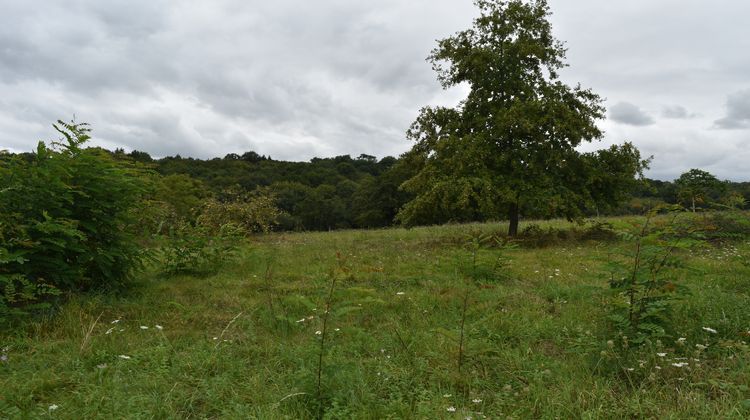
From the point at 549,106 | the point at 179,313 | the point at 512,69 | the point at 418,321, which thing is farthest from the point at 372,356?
the point at 512,69

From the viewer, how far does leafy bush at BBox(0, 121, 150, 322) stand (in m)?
5.07

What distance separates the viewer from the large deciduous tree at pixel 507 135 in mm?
11984

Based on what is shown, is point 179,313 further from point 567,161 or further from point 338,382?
point 567,161

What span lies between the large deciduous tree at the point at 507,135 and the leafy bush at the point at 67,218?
8036 millimetres

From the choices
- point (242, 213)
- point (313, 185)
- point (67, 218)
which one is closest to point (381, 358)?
point (67, 218)

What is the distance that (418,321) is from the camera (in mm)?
5043

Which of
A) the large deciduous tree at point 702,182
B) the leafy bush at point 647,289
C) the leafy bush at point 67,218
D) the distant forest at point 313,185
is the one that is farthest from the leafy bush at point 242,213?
the distant forest at point 313,185


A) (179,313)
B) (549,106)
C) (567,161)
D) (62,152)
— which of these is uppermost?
(549,106)

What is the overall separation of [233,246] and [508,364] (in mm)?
6672

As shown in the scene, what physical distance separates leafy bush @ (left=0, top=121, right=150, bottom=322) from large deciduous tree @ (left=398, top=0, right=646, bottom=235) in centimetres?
804

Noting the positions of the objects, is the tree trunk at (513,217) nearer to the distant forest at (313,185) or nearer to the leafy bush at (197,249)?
the leafy bush at (197,249)

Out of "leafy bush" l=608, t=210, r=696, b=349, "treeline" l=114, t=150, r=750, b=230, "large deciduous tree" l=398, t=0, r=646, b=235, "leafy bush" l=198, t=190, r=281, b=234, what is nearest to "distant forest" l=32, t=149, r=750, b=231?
"treeline" l=114, t=150, r=750, b=230

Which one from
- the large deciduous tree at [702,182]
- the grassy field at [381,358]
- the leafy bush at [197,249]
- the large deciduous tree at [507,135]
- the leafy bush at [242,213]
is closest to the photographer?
the grassy field at [381,358]

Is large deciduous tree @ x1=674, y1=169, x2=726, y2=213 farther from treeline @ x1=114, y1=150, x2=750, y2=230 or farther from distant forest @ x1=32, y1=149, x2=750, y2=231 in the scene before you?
distant forest @ x1=32, y1=149, x2=750, y2=231
